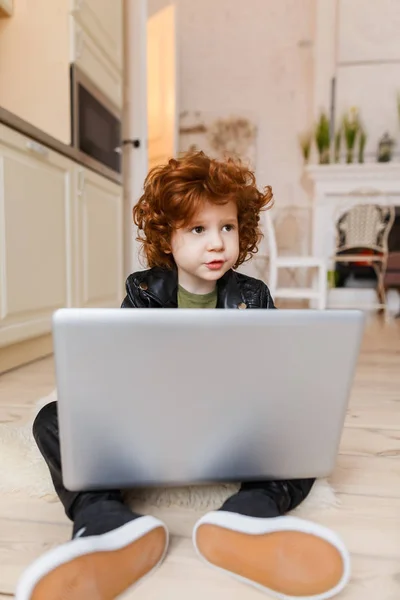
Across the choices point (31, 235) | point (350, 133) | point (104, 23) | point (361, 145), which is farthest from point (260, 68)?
point (31, 235)

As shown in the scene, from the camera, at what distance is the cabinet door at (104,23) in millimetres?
2205

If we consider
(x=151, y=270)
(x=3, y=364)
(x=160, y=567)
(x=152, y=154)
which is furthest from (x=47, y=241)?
(x=152, y=154)

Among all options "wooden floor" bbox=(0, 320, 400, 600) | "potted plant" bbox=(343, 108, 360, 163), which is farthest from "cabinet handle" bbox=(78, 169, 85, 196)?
"potted plant" bbox=(343, 108, 360, 163)

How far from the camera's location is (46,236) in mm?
1874

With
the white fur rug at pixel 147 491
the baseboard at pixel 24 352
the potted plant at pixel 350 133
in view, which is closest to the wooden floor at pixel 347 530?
the white fur rug at pixel 147 491

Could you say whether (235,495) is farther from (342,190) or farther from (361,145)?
(361,145)

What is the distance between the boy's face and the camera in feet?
2.39

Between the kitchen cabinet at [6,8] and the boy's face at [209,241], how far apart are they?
186 cm

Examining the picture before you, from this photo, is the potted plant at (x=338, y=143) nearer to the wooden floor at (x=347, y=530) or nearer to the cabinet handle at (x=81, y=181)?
the cabinet handle at (x=81, y=181)

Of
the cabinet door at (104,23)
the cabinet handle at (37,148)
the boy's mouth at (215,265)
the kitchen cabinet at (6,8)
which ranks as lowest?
the boy's mouth at (215,265)

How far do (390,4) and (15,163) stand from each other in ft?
13.5

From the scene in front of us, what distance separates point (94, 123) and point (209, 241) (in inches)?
75.6

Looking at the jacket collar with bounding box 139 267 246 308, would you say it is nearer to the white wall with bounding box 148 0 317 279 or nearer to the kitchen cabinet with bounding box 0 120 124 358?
the kitchen cabinet with bounding box 0 120 124 358

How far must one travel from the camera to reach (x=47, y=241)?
6.18ft
